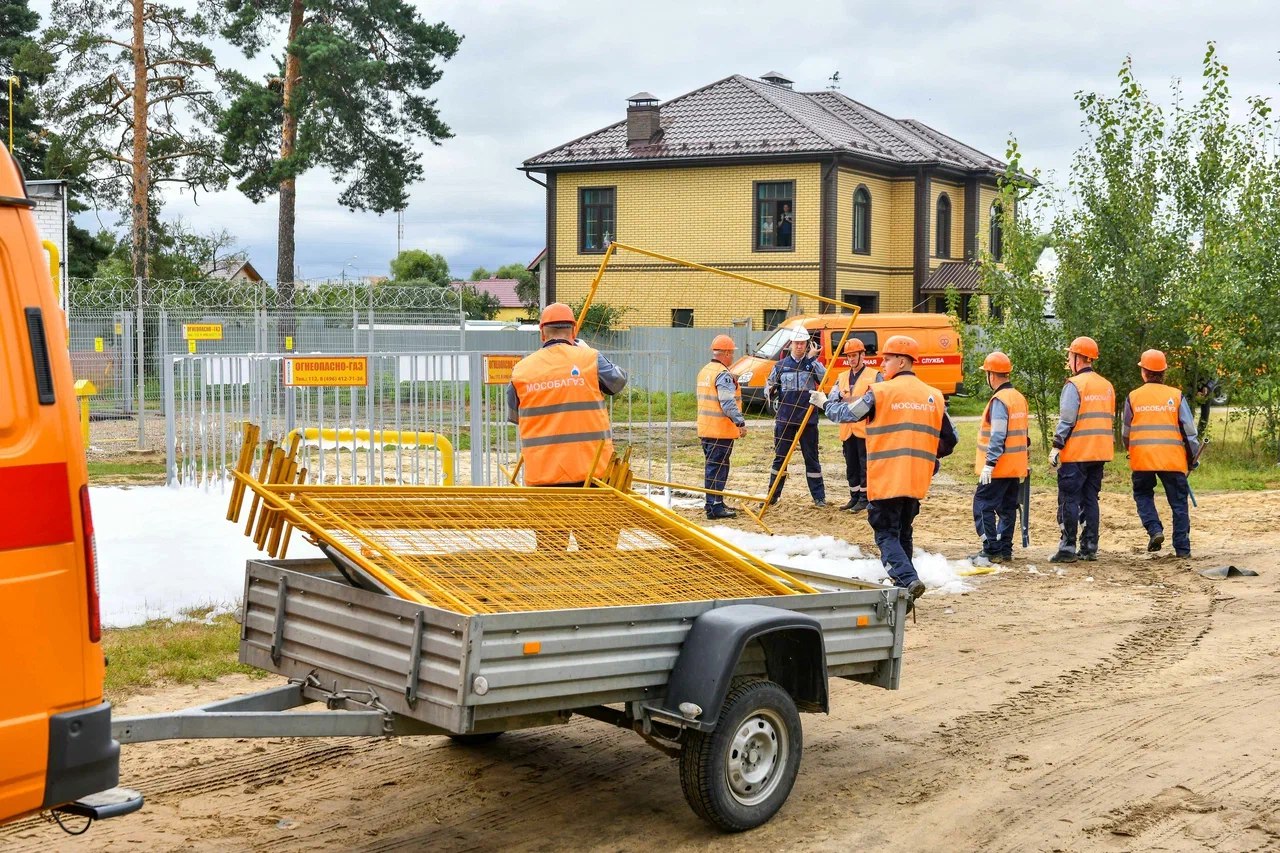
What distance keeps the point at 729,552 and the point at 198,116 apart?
2878 cm

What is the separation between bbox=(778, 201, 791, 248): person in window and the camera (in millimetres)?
38438

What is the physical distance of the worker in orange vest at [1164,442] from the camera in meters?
12.8

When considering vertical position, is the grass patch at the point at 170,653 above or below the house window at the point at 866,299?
below

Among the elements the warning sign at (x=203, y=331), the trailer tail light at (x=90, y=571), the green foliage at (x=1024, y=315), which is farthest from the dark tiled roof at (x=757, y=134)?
the trailer tail light at (x=90, y=571)

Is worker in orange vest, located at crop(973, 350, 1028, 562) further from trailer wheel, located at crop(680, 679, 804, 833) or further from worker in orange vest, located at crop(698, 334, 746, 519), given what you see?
trailer wheel, located at crop(680, 679, 804, 833)

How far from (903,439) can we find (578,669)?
17.9 feet

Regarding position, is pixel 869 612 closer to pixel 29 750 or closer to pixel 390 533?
pixel 390 533

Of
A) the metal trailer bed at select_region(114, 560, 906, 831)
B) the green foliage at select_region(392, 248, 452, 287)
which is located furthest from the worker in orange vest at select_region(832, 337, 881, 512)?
the green foliage at select_region(392, 248, 452, 287)

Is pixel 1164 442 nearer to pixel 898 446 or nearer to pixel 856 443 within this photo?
pixel 856 443

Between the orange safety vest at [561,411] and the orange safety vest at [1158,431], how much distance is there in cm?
674

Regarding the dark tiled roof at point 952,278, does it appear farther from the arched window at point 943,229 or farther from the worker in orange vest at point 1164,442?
the worker in orange vest at point 1164,442

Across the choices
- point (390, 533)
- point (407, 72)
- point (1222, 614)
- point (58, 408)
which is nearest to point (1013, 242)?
point (1222, 614)

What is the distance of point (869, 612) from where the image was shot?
5.96 metres

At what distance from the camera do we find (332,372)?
37.9 ft
